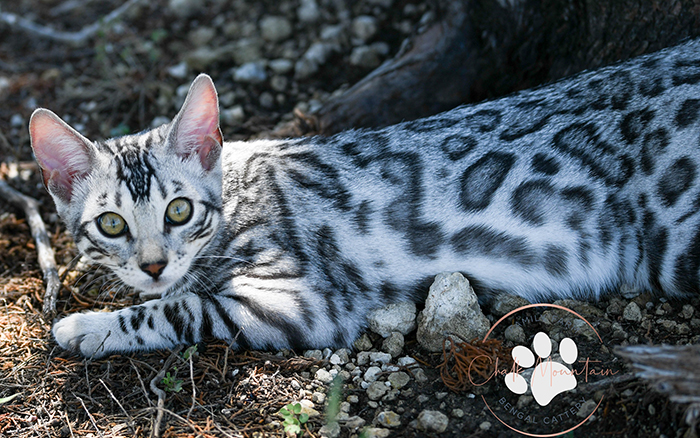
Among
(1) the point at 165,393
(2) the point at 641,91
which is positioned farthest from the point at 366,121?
(1) the point at 165,393

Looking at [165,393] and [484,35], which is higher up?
[484,35]

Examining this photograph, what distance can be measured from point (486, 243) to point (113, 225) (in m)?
1.95

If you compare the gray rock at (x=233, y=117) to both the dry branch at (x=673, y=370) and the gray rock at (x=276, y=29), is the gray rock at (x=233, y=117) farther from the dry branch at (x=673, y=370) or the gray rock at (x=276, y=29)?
the dry branch at (x=673, y=370)

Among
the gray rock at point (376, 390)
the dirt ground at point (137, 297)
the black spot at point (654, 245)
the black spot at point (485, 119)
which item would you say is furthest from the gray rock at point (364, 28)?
the gray rock at point (376, 390)

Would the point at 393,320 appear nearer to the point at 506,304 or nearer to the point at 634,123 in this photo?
the point at 506,304

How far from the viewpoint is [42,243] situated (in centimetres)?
396

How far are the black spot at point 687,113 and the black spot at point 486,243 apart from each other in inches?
39.0

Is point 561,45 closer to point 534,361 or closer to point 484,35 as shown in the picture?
point 484,35

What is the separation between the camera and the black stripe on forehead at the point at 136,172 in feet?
9.89

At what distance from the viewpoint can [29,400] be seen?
2912mm

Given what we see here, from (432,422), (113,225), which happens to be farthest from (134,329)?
(432,422)

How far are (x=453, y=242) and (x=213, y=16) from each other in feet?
13.7

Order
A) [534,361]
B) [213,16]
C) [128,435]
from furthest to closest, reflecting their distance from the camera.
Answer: [213,16] < [534,361] < [128,435]

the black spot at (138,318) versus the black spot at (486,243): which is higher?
the black spot at (138,318)
